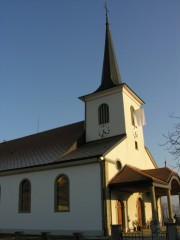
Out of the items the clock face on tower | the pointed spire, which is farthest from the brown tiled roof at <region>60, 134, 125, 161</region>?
the pointed spire

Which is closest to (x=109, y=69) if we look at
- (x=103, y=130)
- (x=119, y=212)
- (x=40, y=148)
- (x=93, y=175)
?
(x=103, y=130)

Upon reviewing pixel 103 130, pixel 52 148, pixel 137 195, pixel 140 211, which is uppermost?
pixel 103 130

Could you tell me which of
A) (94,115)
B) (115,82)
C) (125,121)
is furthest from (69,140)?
(115,82)

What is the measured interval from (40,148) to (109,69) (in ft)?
31.3

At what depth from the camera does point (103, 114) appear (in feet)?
76.1

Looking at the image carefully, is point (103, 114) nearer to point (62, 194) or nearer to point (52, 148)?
point (52, 148)

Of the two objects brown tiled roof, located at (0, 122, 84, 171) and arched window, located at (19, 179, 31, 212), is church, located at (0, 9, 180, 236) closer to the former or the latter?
arched window, located at (19, 179, 31, 212)

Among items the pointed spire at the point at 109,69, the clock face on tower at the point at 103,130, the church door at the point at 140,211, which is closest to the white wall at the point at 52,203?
the clock face on tower at the point at 103,130

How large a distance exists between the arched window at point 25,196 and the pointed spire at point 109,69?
9.83 m

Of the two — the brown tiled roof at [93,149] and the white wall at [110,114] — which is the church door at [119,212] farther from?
the white wall at [110,114]

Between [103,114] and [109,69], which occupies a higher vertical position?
[109,69]

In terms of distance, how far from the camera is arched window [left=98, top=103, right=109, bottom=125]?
901 inches

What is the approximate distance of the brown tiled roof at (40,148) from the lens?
2175 cm

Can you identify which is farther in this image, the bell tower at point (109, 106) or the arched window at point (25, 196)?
the bell tower at point (109, 106)
